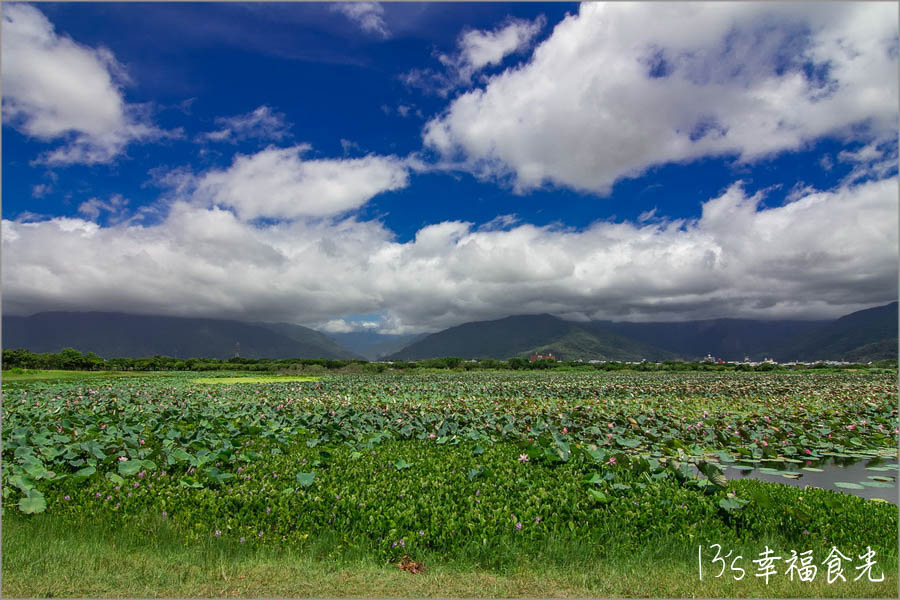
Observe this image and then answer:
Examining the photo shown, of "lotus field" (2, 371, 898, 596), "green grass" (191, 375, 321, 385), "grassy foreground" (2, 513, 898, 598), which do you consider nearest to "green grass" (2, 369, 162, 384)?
"green grass" (191, 375, 321, 385)

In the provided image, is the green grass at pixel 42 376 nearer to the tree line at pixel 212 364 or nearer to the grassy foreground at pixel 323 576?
the tree line at pixel 212 364

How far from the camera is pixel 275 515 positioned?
24.4ft

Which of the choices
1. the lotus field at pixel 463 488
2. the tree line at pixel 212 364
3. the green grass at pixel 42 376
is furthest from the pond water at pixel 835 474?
the tree line at pixel 212 364

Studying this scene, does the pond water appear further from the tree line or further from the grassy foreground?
the tree line

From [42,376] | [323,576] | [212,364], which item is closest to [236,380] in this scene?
[42,376]

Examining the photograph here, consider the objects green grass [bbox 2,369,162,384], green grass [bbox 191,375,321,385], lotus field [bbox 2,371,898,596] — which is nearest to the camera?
lotus field [bbox 2,371,898,596]

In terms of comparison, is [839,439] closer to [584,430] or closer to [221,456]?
[584,430]

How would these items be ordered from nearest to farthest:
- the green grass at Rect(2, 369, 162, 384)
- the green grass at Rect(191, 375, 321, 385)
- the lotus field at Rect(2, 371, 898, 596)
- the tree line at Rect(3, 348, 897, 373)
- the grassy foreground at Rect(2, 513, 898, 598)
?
1. the grassy foreground at Rect(2, 513, 898, 598)
2. the lotus field at Rect(2, 371, 898, 596)
3. the green grass at Rect(191, 375, 321, 385)
4. the green grass at Rect(2, 369, 162, 384)
5. the tree line at Rect(3, 348, 897, 373)

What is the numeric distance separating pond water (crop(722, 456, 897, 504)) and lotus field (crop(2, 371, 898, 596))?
104 mm

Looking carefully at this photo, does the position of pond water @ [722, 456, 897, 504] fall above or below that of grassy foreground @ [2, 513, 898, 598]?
below

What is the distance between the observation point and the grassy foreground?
5.31 m

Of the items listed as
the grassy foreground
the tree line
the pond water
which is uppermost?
the grassy foreground

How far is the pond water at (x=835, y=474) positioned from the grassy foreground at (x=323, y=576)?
171 inches

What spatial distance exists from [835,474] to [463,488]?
29.5 feet
